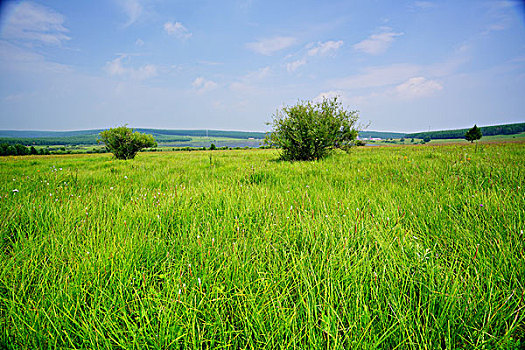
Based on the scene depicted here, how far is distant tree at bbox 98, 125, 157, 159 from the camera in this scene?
2045cm

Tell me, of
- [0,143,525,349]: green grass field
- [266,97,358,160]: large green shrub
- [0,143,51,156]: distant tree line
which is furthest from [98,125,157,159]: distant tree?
[0,143,51,156]: distant tree line

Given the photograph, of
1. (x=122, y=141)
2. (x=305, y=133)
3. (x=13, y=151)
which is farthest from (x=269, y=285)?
(x=13, y=151)

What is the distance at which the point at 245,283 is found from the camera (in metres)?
1.50

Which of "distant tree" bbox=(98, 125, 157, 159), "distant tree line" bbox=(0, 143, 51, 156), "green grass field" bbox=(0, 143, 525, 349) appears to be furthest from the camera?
"distant tree line" bbox=(0, 143, 51, 156)

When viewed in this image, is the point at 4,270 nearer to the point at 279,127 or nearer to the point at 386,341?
the point at 386,341

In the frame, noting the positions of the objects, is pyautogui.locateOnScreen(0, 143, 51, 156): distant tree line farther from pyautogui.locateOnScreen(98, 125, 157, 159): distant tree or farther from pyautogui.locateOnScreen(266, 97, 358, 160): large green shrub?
pyautogui.locateOnScreen(266, 97, 358, 160): large green shrub

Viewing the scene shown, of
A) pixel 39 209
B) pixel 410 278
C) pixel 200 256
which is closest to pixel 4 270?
pixel 200 256

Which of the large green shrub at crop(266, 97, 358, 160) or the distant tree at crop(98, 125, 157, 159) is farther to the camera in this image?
the distant tree at crop(98, 125, 157, 159)

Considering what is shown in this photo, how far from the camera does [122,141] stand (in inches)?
827

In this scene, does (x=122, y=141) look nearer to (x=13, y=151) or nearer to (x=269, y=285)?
(x=269, y=285)

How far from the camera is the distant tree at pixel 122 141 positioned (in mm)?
20453

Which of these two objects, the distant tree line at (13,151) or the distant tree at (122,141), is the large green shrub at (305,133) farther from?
the distant tree line at (13,151)

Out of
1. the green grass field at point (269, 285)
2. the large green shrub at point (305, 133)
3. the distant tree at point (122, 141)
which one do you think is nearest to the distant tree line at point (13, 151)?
the distant tree at point (122, 141)

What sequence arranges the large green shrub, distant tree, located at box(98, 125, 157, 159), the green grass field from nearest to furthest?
1. the green grass field
2. the large green shrub
3. distant tree, located at box(98, 125, 157, 159)
